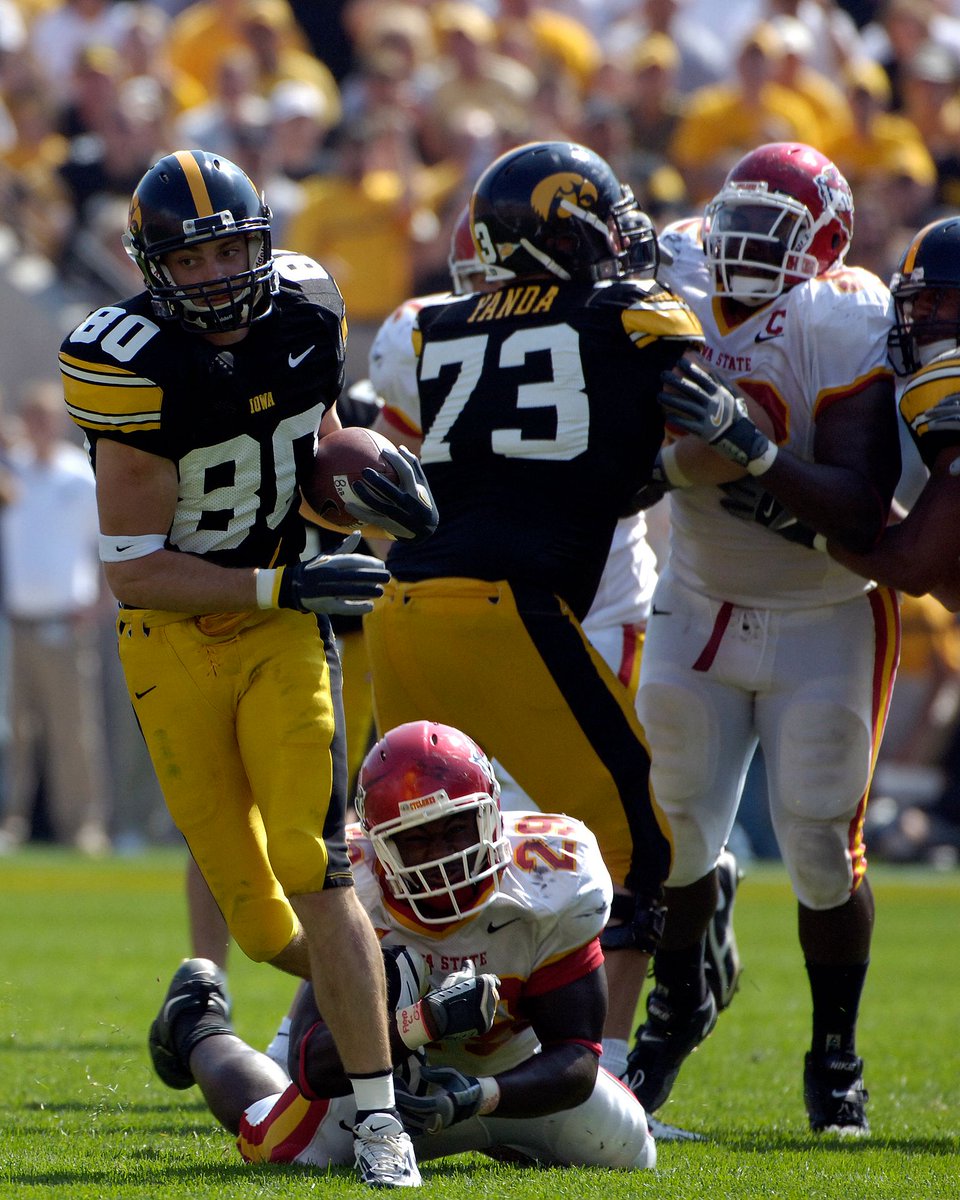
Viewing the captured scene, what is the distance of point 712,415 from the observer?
3990 millimetres

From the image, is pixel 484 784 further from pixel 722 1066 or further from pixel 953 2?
pixel 953 2

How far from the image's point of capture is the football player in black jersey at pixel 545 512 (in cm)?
396

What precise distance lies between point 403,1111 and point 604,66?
30.1 ft

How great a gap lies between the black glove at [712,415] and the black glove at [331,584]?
88cm

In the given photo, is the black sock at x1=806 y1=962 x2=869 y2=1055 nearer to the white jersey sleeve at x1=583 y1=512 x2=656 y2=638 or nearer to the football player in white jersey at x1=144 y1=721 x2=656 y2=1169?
the football player in white jersey at x1=144 y1=721 x2=656 y2=1169

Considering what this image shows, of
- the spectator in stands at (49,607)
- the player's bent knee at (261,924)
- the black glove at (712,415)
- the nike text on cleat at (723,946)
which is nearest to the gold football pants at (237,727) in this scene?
the player's bent knee at (261,924)

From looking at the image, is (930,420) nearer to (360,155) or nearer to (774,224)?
(774,224)

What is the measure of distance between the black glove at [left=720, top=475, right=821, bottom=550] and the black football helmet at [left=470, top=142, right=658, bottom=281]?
568 mm

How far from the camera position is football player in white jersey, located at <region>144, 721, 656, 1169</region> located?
11.3ft

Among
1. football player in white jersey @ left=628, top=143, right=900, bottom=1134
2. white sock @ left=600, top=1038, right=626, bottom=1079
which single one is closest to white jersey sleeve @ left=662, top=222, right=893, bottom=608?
football player in white jersey @ left=628, top=143, right=900, bottom=1134

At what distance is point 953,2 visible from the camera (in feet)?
43.2

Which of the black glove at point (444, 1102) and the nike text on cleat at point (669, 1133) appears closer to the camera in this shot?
the black glove at point (444, 1102)

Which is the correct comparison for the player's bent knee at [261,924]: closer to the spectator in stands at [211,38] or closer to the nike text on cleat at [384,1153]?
the nike text on cleat at [384,1153]

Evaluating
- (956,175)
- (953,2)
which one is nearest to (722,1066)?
(956,175)
